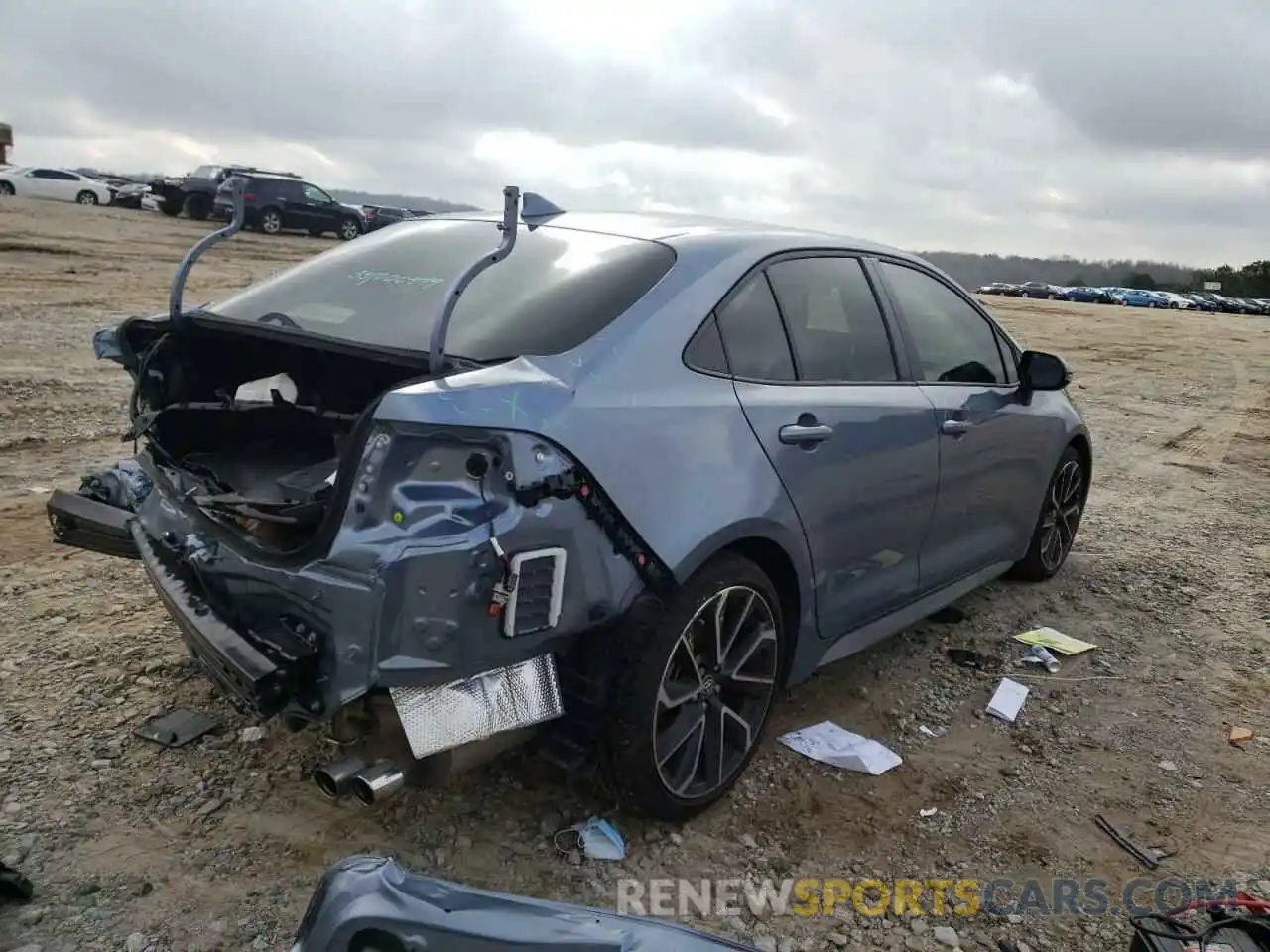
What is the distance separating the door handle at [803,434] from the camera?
3.14 m

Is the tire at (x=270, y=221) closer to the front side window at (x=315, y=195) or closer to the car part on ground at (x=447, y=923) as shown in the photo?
the front side window at (x=315, y=195)

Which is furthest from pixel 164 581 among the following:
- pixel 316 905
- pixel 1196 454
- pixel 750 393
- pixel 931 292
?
pixel 1196 454

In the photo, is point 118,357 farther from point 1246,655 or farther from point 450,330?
point 1246,655

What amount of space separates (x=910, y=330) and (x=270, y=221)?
23911 mm

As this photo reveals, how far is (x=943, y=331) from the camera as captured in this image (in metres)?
4.26

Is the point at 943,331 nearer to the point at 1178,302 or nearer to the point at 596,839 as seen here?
the point at 596,839

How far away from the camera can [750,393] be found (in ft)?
10.2

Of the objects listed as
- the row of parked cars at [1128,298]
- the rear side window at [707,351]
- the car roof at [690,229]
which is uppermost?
the car roof at [690,229]

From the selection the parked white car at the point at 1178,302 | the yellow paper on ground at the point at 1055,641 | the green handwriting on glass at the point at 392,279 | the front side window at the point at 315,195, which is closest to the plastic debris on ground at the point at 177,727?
the green handwriting on glass at the point at 392,279

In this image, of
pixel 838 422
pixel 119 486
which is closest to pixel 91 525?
pixel 119 486

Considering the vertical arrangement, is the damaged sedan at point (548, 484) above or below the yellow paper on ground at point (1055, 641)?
above

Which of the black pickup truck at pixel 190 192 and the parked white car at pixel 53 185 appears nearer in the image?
the black pickup truck at pixel 190 192

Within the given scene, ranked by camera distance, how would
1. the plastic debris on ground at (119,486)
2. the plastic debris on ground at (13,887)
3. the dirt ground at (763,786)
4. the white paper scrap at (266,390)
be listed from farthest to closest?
the plastic debris on ground at (119,486) < the white paper scrap at (266,390) < the dirt ground at (763,786) < the plastic debris on ground at (13,887)

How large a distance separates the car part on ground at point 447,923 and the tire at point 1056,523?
3.92 metres
